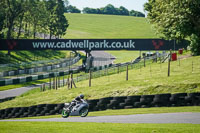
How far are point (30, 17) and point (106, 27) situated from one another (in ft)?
212

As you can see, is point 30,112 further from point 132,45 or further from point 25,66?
point 25,66

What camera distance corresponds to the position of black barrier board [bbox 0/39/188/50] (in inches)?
1914

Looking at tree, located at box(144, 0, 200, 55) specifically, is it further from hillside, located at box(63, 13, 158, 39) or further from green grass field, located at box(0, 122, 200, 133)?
hillside, located at box(63, 13, 158, 39)

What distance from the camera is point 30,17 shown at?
81.9 m

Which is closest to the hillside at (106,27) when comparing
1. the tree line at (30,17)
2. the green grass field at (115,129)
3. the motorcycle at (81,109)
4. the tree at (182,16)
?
the tree line at (30,17)

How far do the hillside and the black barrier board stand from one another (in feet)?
224

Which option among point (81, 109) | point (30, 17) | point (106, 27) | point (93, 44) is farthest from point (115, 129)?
point (106, 27)

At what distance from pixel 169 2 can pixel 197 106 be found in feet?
66.1

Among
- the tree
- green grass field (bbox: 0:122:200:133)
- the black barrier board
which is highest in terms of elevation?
the tree

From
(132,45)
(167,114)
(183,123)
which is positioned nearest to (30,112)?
(167,114)

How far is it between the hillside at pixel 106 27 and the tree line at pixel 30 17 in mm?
25201

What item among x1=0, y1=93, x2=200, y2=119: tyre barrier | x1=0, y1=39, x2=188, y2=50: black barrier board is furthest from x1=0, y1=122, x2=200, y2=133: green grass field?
x1=0, y1=39, x2=188, y2=50: black barrier board

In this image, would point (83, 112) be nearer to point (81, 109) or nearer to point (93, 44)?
point (81, 109)

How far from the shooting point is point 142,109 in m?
16.4
